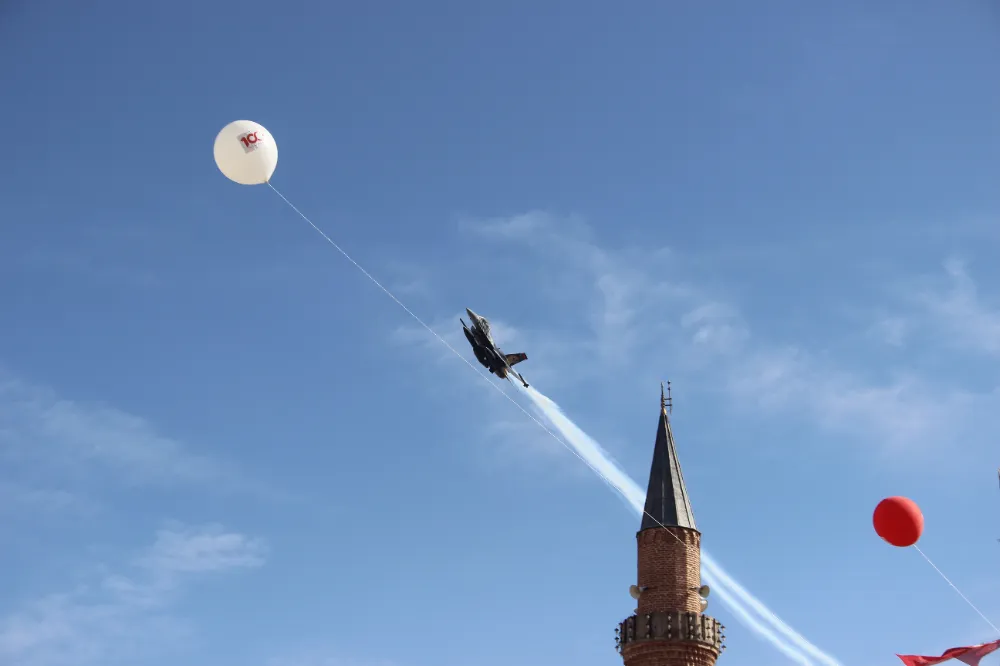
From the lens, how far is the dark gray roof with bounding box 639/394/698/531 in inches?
1481

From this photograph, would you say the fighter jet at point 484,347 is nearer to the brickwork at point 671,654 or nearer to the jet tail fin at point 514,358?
the jet tail fin at point 514,358

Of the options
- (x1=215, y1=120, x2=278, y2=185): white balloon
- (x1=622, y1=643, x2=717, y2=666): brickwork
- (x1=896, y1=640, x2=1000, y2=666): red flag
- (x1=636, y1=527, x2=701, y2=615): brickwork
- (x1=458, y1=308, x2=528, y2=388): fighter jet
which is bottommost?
(x1=896, y1=640, x2=1000, y2=666): red flag

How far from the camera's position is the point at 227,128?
26141mm

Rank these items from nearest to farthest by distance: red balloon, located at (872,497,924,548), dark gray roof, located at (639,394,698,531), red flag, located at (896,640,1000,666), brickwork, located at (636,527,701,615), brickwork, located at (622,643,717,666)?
red balloon, located at (872,497,924,548)
red flag, located at (896,640,1000,666)
brickwork, located at (622,643,717,666)
brickwork, located at (636,527,701,615)
dark gray roof, located at (639,394,698,531)

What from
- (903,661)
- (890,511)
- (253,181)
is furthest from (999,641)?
(253,181)

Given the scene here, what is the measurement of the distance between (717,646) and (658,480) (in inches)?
233

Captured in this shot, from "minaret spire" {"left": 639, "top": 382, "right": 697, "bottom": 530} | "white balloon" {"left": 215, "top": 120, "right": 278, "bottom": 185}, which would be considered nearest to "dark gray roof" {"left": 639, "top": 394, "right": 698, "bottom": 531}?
"minaret spire" {"left": 639, "top": 382, "right": 697, "bottom": 530}

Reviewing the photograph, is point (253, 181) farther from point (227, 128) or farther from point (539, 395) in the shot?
point (539, 395)

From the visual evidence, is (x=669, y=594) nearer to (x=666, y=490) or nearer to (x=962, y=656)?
(x=666, y=490)

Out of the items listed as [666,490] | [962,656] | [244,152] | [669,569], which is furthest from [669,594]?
[244,152]

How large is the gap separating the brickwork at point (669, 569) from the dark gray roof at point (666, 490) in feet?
1.21

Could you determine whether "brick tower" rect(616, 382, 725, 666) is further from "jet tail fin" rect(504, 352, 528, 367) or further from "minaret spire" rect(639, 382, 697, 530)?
"jet tail fin" rect(504, 352, 528, 367)

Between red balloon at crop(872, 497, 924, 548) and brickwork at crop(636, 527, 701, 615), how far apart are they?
11.9 meters

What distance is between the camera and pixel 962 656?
29328 mm
